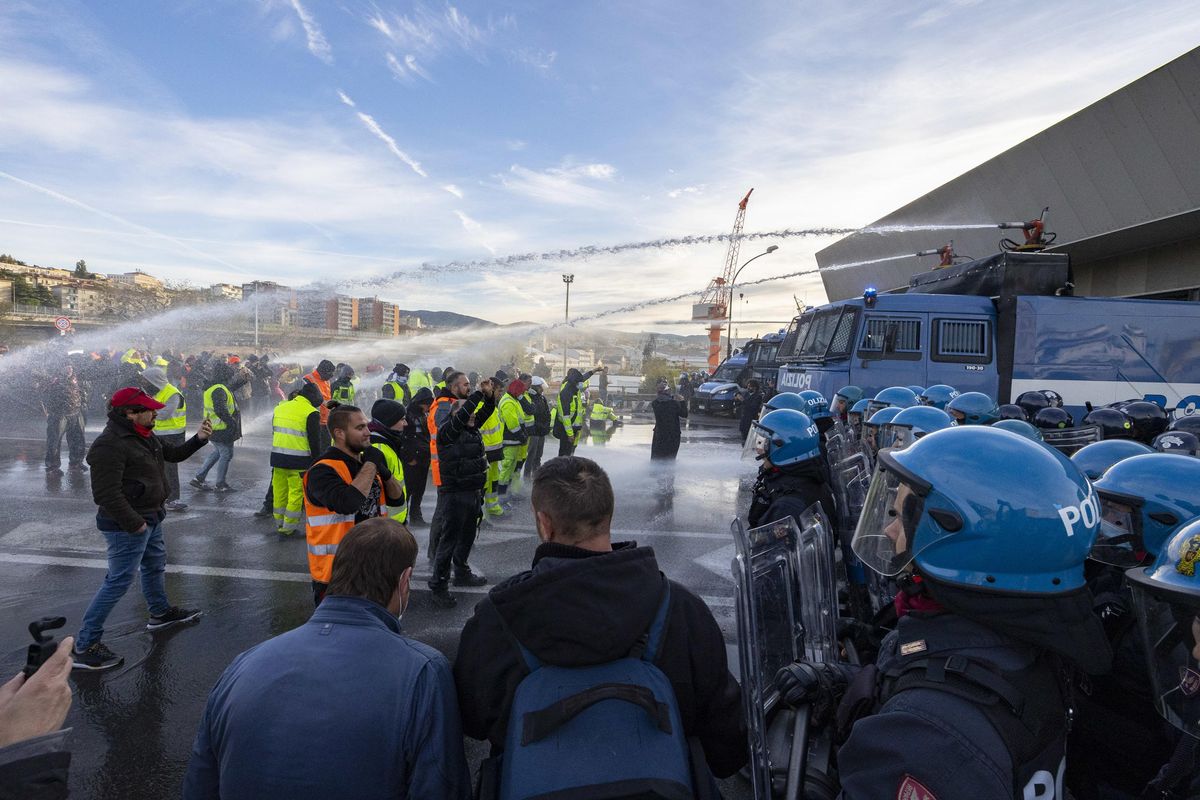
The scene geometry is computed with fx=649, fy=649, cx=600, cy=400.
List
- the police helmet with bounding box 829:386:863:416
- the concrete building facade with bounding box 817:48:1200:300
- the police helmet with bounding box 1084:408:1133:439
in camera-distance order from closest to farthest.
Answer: the police helmet with bounding box 1084:408:1133:439 → the police helmet with bounding box 829:386:863:416 → the concrete building facade with bounding box 817:48:1200:300

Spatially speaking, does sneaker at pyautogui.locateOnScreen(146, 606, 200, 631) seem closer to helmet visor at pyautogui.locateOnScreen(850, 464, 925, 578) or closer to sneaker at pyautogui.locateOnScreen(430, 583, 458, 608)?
sneaker at pyautogui.locateOnScreen(430, 583, 458, 608)

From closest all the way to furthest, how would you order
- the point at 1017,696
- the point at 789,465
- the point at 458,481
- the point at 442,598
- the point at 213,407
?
the point at 1017,696 → the point at 789,465 → the point at 442,598 → the point at 458,481 → the point at 213,407

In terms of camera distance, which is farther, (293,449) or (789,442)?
(293,449)

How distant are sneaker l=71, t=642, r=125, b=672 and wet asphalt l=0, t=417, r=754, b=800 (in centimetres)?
6

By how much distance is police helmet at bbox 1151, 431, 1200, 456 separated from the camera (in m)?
3.79

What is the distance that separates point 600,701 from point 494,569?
5.30 m

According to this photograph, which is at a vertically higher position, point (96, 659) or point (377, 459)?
point (377, 459)

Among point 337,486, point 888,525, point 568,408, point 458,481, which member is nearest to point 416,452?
point 458,481

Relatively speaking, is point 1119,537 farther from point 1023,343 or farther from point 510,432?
point 1023,343

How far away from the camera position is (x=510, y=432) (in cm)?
918

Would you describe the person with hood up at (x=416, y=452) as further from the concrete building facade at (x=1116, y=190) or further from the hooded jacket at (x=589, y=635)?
the concrete building facade at (x=1116, y=190)

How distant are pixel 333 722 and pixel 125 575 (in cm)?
386

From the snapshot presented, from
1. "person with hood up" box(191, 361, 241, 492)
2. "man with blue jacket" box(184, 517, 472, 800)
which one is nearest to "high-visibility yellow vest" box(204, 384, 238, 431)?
"person with hood up" box(191, 361, 241, 492)

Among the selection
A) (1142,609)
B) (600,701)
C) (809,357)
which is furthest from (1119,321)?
(600,701)
